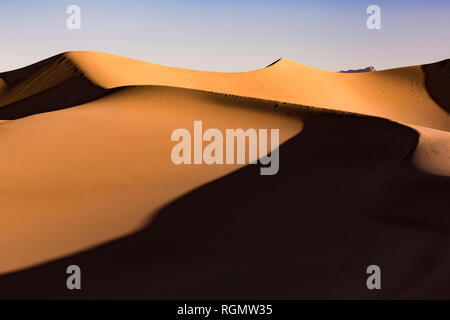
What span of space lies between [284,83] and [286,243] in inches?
Result: 932

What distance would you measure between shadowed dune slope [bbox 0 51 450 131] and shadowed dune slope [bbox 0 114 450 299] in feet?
58.6

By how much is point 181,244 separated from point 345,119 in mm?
7033

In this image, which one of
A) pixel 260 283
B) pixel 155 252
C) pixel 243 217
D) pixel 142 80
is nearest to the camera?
pixel 260 283

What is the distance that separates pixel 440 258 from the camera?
5625 millimetres

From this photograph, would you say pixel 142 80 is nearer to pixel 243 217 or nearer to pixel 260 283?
pixel 243 217

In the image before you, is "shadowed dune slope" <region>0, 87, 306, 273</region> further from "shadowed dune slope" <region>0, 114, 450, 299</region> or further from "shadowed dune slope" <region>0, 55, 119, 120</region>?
"shadowed dune slope" <region>0, 55, 119, 120</region>

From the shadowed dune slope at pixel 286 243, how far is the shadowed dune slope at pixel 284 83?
17.9 m

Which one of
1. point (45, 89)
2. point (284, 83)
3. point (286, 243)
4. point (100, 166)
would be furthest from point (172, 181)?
point (284, 83)

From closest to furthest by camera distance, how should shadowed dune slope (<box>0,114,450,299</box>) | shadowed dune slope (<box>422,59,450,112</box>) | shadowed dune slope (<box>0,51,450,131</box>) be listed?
shadowed dune slope (<box>0,114,450,299</box>) → shadowed dune slope (<box>0,51,450,131</box>) → shadowed dune slope (<box>422,59,450,112</box>)

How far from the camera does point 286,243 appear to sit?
21.0ft

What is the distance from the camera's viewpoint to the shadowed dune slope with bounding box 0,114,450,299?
17.7ft

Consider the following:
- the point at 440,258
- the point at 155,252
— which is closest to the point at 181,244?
the point at 155,252

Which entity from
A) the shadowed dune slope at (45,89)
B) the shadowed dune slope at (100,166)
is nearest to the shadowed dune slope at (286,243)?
the shadowed dune slope at (100,166)

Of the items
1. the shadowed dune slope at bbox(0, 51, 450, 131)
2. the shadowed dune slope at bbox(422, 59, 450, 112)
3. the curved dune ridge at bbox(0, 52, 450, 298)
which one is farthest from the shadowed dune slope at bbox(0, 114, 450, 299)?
the shadowed dune slope at bbox(422, 59, 450, 112)
